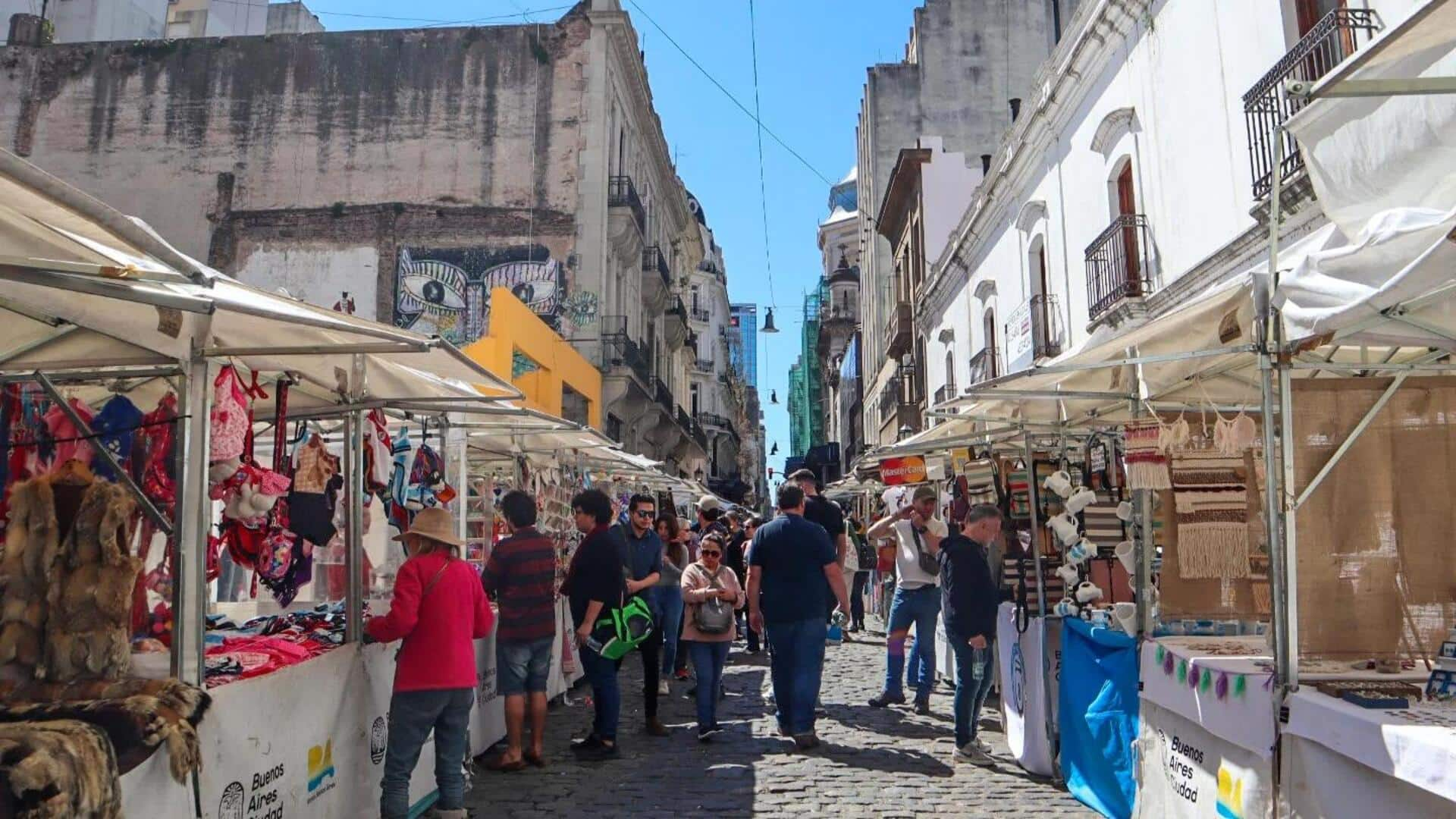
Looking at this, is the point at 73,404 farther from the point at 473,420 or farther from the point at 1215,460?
the point at 1215,460

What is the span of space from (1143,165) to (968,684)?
26.1 ft

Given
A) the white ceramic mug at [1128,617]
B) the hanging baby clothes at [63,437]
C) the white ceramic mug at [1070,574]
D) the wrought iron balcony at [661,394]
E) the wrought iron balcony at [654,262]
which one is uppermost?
the wrought iron balcony at [654,262]

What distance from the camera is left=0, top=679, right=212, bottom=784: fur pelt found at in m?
3.28

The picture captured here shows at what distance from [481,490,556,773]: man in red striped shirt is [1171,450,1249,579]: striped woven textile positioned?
3618mm

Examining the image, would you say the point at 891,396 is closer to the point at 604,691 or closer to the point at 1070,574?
the point at 1070,574

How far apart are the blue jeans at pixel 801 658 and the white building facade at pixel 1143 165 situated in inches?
195

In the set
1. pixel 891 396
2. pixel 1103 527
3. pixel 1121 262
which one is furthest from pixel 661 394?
pixel 1103 527

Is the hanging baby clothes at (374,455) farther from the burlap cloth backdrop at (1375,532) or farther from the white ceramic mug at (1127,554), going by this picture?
the burlap cloth backdrop at (1375,532)

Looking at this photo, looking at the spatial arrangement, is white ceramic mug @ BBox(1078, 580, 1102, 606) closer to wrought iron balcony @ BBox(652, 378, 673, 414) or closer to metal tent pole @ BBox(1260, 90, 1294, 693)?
metal tent pole @ BBox(1260, 90, 1294, 693)

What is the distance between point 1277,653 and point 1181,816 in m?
1.10

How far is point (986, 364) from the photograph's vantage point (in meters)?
20.1

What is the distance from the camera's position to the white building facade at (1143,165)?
880 cm

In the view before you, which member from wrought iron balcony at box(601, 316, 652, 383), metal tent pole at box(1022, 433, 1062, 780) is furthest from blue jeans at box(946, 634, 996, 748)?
wrought iron balcony at box(601, 316, 652, 383)

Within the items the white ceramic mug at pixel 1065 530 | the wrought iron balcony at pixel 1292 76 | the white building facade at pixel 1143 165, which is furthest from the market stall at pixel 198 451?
the white building facade at pixel 1143 165
